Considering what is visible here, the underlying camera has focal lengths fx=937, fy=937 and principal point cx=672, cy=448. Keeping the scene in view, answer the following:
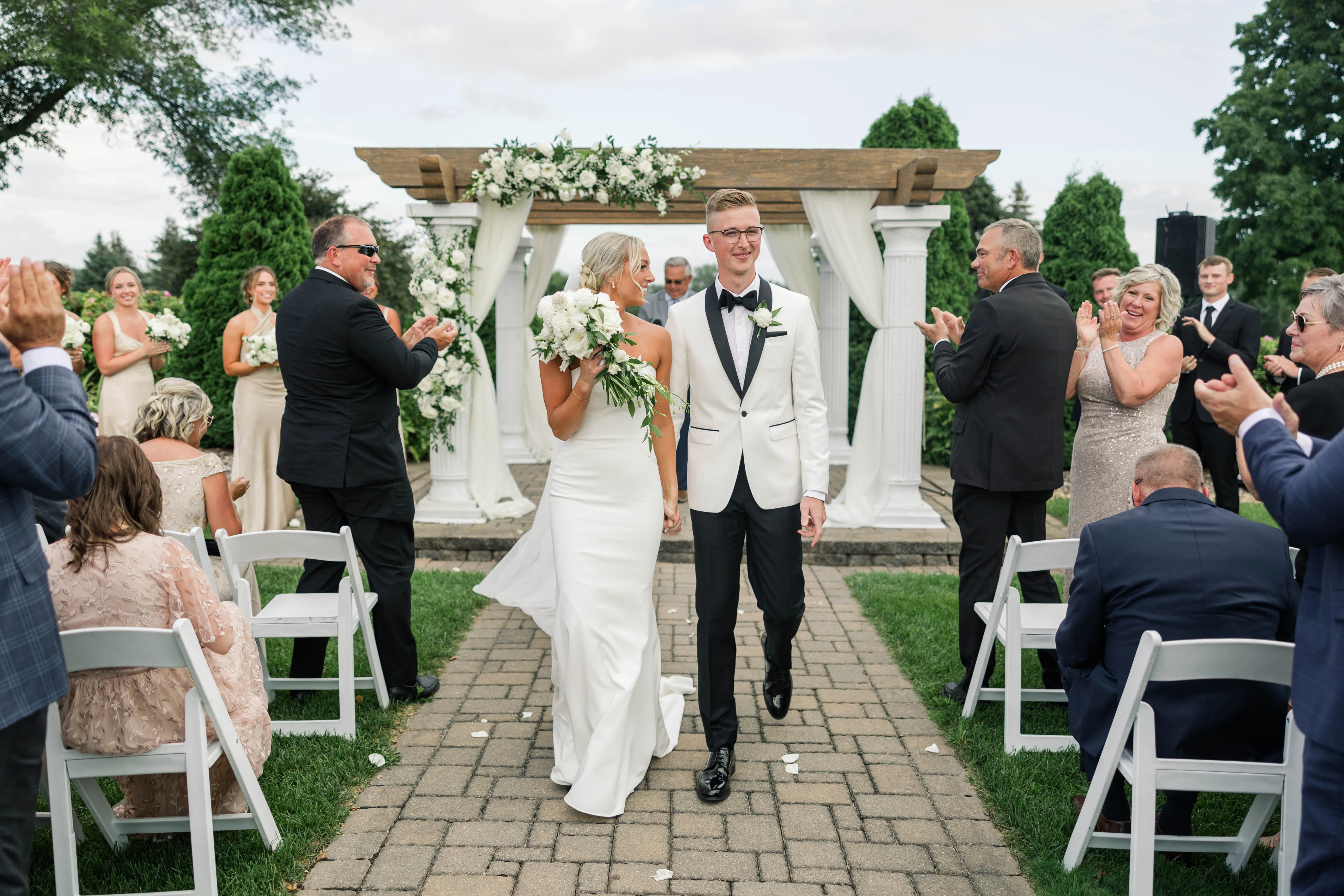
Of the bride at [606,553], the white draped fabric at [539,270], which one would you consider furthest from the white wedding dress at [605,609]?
the white draped fabric at [539,270]

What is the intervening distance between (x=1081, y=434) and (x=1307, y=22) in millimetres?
28945

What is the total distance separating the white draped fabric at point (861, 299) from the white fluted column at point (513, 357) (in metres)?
3.64

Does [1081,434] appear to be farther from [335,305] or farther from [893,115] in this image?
[893,115]

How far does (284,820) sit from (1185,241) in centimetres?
1008

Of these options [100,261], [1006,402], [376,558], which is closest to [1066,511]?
[1006,402]

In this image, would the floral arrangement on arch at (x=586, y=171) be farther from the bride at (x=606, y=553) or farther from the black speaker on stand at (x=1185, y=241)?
the black speaker on stand at (x=1185, y=241)

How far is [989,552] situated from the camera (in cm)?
436

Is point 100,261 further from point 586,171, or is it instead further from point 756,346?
point 756,346

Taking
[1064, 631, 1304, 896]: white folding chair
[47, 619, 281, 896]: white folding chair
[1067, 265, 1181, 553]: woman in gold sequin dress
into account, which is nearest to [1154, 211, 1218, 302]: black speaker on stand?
[1067, 265, 1181, 553]: woman in gold sequin dress

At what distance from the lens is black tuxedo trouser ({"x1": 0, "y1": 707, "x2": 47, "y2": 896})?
2121 millimetres

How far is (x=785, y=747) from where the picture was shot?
159 inches

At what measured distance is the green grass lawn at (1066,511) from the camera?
858cm

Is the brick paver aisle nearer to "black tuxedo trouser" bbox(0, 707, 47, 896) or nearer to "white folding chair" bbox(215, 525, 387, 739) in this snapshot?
"white folding chair" bbox(215, 525, 387, 739)

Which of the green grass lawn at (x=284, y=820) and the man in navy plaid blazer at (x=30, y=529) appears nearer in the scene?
the man in navy plaid blazer at (x=30, y=529)
